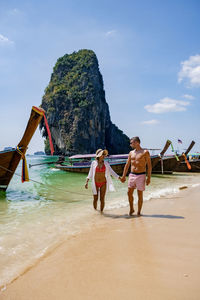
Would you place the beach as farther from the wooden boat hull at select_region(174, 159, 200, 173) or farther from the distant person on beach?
the wooden boat hull at select_region(174, 159, 200, 173)

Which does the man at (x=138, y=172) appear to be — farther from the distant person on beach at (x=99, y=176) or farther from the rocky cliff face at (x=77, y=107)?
the rocky cliff face at (x=77, y=107)

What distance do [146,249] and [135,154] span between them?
2337 millimetres

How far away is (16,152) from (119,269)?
6.73 metres

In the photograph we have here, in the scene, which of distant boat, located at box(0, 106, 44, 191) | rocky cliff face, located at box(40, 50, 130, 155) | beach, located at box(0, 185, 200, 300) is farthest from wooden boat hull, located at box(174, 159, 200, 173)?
rocky cliff face, located at box(40, 50, 130, 155)

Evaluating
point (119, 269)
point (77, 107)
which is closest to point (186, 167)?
point (119, 269)

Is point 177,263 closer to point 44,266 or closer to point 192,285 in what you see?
point 192,285

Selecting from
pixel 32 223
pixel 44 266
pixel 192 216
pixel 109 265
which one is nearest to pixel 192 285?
pixel 109 265

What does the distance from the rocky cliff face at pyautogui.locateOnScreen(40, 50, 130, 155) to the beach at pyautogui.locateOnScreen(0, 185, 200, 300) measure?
66225 mm

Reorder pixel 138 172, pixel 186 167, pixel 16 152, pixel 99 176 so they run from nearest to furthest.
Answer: pixel 138 172 < pixel 99 176 < pixel 16 152 < pixel 186 167

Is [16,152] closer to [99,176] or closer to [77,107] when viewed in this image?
[99,176]

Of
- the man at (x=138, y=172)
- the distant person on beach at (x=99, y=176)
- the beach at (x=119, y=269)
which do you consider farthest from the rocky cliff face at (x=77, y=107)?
the beach at (x=119, y=269)

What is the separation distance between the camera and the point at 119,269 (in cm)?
176

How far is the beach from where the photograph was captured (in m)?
1.44

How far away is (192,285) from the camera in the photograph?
1.43 meters
